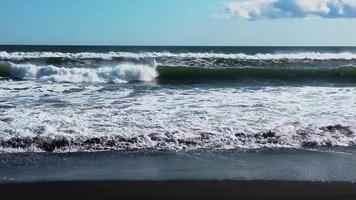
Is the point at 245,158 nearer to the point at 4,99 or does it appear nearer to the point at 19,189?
the point at 19,189

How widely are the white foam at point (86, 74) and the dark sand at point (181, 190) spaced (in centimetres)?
1432

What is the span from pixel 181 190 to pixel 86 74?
631 inches

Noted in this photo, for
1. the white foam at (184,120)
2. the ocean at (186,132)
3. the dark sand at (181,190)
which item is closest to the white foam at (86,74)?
the ocean at (186,132)

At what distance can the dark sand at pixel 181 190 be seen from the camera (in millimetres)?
4898

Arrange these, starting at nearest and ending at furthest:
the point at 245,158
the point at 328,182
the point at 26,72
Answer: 1. the point at 328,182
2. the point at 245,158
3. the point at 26,72

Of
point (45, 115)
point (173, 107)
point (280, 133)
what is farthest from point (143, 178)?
point (173, 107)

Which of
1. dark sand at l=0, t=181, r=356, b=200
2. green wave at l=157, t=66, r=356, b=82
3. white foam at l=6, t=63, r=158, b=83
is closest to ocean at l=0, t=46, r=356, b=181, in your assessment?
dark sand at l=0, t=181, r=356, b=200

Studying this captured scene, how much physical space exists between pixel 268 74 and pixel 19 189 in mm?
17769

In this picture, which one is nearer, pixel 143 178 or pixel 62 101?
pixel 143 178

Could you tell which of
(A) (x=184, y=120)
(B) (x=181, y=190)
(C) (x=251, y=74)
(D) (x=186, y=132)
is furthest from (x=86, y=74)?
(B) (x=181, y=190)

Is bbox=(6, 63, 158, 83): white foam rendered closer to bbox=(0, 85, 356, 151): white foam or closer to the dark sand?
bbox=(0, 85, 356, 151): white foam

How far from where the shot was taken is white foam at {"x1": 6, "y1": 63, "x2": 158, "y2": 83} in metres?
19.9

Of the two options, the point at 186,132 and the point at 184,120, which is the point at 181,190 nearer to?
the point at 186,132

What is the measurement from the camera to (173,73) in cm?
2191
